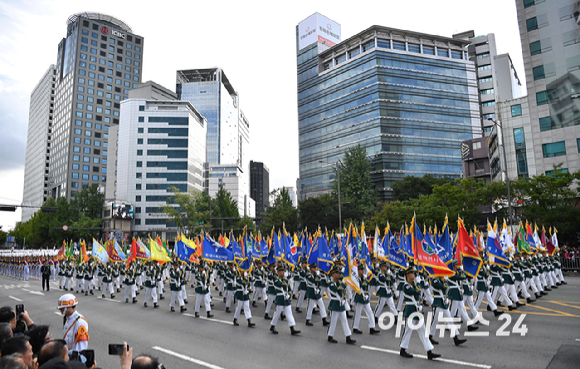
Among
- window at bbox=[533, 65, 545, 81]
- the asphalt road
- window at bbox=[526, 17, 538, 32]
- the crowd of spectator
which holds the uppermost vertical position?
window at bbox=[526, 17, 538, 32]

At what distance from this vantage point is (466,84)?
272ft

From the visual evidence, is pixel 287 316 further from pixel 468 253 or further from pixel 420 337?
pixel 468 253

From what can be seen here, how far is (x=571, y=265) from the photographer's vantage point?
24328 mm

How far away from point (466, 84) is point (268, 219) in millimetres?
57291

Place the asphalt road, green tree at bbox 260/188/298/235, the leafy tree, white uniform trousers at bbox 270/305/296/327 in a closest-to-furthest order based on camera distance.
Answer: the asphalt road, white uniform trousers at bbox 270/305/296/327, the leafy tree, green tree at bbox 260/188/298/235

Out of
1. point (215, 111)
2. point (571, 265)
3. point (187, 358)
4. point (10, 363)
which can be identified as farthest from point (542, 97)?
→ point (215, 111)

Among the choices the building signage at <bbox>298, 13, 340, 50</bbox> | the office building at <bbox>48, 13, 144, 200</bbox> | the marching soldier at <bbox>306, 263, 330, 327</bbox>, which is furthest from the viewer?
the office building at <bbox>48, 13, 144, 200</bbox>

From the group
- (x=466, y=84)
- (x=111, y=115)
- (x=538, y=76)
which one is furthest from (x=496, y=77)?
(x=111, y=115)

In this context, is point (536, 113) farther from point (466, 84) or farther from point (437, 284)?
point (466, 84)

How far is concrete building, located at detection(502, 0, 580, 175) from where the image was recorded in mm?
36094

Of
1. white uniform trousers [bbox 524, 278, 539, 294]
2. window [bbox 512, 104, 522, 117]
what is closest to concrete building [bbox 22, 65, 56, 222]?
window [bbox 512, 104, 522, 117]

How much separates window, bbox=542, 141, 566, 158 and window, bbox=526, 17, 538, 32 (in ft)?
40.8

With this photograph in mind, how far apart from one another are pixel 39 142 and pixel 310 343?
→ 509 feet

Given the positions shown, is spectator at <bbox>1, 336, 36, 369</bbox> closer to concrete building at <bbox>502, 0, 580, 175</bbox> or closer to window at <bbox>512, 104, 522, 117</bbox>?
concrete building at <bbox>502, 0, 580, 175</bbox>
